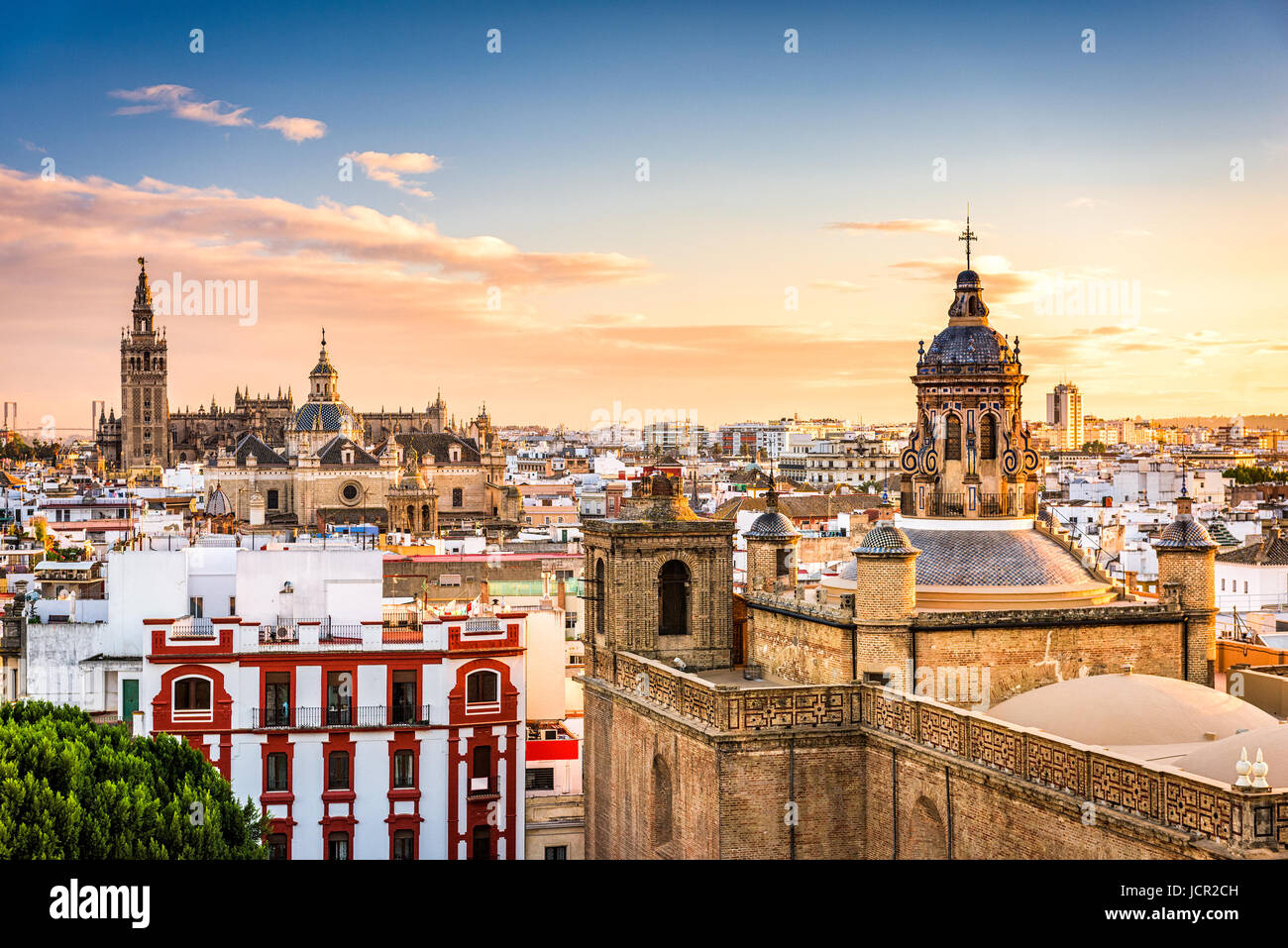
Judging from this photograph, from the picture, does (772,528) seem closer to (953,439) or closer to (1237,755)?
(953,439)

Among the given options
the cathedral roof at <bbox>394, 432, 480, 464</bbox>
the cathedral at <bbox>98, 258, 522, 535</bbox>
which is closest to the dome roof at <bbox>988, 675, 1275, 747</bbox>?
the cathedral at <bbox>98, 258, 522, 535</bbox>

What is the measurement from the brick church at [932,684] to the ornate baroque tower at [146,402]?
94.1 meters

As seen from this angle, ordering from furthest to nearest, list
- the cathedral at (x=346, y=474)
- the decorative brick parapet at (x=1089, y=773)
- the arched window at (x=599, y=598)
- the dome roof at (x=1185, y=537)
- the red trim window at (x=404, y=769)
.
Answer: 1. the cathedral at (x=346, y=474)
2. the red trim window at (x=404, y=769)
3. the arched window at (x=599, y=598)
4. the dome roof at (x=1185, y=537)
5. the decorative brick parapet at (x=1089, y=773)

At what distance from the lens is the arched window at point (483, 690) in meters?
24.5

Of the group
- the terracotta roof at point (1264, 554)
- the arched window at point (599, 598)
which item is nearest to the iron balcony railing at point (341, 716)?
the arched window at point (599, 598)

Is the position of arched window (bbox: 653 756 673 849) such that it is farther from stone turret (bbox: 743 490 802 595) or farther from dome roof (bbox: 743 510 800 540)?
dome roof (bbox: 743 510 800 540)

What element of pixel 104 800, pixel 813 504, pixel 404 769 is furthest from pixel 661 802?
pixel 813 504

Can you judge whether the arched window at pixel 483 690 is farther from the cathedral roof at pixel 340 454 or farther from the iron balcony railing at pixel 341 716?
the cathedral roof at pixel 340 454

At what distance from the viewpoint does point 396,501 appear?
7256 centimetres

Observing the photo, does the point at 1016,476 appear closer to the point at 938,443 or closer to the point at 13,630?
the point at 938,443

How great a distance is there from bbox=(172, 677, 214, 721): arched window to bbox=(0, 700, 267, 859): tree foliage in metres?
6.09
